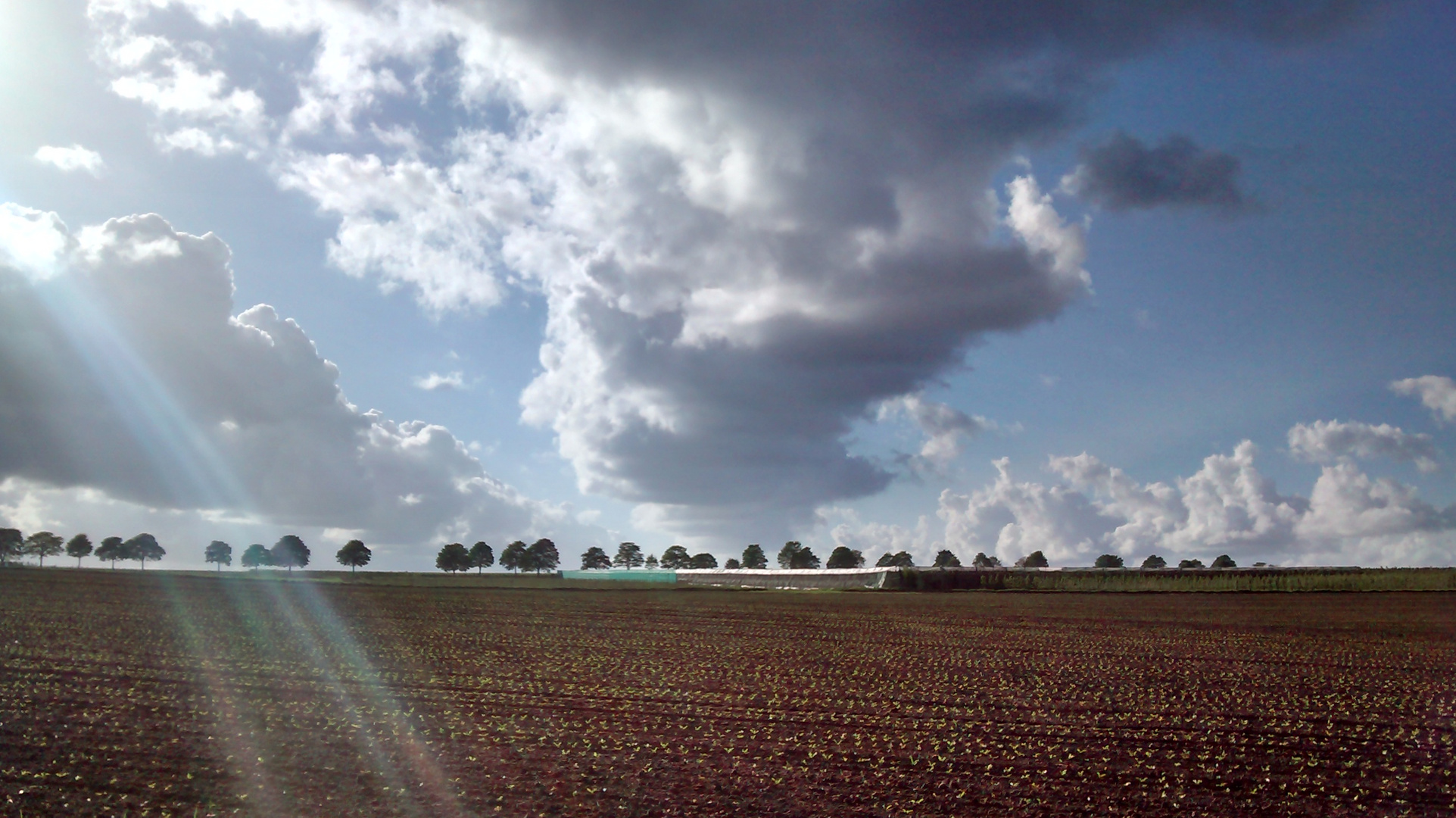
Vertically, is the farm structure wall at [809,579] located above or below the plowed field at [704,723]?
below

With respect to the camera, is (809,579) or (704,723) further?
(809,579)

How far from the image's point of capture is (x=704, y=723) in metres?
19.2

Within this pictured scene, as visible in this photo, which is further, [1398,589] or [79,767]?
[1398,589]

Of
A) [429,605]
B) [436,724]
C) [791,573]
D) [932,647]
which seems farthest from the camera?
[791,573]

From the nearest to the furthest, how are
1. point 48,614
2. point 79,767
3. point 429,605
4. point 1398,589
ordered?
point 79,767
point 48,614
point 429,605
point 1398,589

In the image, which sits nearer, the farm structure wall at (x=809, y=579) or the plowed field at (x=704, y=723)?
the plowed field at (x=704, y=723)

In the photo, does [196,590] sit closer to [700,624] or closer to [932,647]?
[700,624]

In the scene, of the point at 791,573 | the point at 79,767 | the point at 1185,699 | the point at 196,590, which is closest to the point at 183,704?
the point at 79,767

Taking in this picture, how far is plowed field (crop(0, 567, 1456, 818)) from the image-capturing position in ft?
45.6

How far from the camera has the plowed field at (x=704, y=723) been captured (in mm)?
13906

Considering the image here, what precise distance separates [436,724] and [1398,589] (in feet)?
427

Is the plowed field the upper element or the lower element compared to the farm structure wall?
upper

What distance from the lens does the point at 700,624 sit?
164ft

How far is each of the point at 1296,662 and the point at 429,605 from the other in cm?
5369
